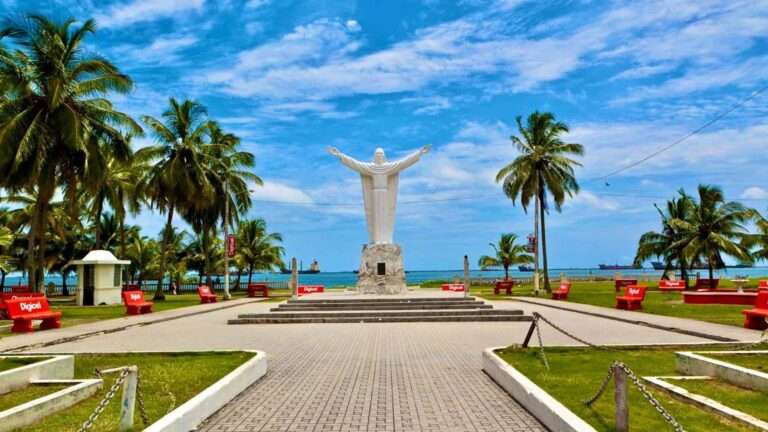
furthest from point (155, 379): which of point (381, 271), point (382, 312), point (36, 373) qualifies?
point (381, 271)

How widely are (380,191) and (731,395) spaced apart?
20823 millimetres

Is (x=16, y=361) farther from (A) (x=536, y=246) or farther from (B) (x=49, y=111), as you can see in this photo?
(A) (x=536, y=246)

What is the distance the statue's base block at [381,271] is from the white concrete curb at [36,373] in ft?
58.1

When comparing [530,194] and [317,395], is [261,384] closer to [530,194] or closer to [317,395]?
[317,395]

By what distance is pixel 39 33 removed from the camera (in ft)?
69.9

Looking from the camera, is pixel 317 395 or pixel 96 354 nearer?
pixel 317 395

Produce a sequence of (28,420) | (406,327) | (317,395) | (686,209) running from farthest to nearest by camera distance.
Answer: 1. (686,209)
2. (406,327)
3. (317,395)
4. (28,420)

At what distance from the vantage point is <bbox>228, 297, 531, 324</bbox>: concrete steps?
18906 millimetres

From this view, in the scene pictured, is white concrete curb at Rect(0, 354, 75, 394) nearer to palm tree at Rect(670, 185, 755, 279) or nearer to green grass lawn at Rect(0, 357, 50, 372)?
green grass lawn at Rect(0, 357, 50, 372)

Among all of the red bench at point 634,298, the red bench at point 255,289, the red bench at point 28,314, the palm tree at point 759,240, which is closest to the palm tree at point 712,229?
the palm tree at point 759,240

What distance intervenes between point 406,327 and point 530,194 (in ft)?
63.7

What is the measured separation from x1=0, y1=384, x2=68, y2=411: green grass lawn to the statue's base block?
18.6 meters

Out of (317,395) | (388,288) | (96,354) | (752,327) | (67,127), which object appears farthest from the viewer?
(388,288)

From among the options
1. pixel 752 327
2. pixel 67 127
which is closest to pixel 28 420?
pixel 752 327
